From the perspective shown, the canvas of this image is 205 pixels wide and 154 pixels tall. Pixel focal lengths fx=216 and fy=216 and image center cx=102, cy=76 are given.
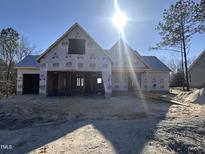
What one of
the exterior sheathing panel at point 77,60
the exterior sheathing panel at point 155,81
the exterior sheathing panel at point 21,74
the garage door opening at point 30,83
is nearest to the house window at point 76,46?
the exterior sheathing panel at point 77,60

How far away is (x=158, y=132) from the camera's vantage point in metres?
7.71

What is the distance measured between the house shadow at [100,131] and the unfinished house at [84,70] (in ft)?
38.1

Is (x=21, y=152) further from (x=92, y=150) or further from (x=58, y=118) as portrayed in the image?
(x=58, y=118)

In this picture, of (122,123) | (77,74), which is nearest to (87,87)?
(77,74)

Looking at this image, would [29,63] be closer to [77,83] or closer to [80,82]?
[77,83]

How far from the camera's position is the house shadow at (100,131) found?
21.2 feet

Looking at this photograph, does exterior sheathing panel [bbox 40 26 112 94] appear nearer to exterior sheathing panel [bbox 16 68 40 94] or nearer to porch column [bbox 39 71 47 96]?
porch column [bbox 39 71 47 96]

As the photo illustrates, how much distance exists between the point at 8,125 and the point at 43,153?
180 inches

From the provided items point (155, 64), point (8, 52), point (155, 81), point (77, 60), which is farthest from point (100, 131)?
point (8, 52)

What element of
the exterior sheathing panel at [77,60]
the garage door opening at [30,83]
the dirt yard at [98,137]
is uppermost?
the exterior sheathing panel at [77,60]

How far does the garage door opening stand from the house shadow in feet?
57.4

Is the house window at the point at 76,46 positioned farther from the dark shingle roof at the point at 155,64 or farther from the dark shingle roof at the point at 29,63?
the dark shingle roof at the point at 155,64

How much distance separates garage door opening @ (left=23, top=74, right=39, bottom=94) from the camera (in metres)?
25.6

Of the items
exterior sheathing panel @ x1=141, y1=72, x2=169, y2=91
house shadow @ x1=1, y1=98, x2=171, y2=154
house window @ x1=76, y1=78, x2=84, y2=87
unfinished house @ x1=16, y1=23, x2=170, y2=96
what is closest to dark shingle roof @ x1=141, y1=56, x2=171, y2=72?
unfinished house @ x1=16, y1=23, x2=170, y2=96
